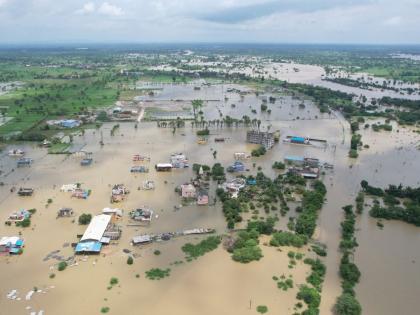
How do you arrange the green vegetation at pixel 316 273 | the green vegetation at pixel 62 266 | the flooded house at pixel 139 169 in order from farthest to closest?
the flooded house at pixel 139 169
the green vegetation at pixel 62 266
the green vegetation at pixel 316 273

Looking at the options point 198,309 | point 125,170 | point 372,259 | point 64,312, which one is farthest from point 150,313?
point 125,170

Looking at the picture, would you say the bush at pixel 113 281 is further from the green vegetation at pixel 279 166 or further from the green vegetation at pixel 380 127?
the green vegetation at pixel 380 127

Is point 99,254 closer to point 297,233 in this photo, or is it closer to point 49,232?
point 49,232

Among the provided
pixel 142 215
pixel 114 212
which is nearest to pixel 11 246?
pixel 114 212

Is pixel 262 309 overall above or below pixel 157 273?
below

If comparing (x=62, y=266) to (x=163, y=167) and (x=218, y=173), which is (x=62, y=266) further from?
(x=218, y=173)

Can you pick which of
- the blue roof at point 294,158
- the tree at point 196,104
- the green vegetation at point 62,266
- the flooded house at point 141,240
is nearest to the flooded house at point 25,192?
the green vegetation at point 62,266
